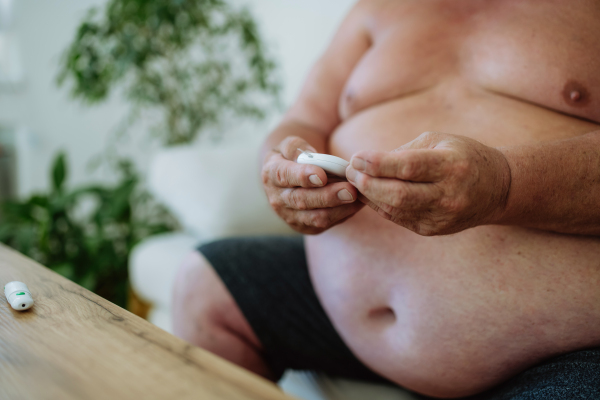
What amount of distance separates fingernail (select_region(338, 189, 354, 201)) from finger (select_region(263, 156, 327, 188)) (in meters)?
0.02

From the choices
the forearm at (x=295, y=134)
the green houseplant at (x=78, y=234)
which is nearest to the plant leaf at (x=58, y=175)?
the green houseplant at (x=78, y=234)

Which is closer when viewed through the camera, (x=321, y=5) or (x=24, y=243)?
(x=24, y=243)

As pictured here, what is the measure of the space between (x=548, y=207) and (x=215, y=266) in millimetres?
560

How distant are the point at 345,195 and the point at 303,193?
0.06 m

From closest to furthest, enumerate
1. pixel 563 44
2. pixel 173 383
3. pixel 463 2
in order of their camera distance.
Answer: pixel 173 383 → pixel 563 44 → pixel 463 2

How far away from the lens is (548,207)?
0.47 meters

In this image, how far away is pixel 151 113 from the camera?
2555 mm

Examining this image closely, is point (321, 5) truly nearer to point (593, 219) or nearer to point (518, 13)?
point (518, 13)

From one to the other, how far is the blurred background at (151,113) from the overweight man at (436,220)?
450 millimetres

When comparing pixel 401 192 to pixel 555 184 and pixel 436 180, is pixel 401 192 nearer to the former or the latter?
pixel 436 180

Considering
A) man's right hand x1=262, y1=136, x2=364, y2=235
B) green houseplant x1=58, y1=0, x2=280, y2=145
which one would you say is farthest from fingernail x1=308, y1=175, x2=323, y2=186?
green houseplant x1=58, y1=0, x2=280, y2=145

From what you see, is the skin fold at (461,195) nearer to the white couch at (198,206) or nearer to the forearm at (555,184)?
the forearm at (555,184)

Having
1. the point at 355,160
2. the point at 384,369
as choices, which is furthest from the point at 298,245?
the point at 355,160

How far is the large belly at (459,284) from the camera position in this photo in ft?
1.64
